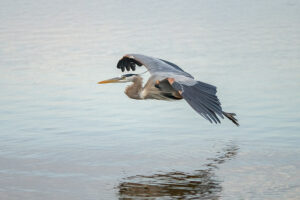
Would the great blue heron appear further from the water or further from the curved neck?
the water

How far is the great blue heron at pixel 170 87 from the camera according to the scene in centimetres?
726

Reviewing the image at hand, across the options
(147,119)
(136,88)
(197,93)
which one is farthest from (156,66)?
(197,93)

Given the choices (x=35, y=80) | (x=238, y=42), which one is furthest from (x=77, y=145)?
(x=238, y=42)

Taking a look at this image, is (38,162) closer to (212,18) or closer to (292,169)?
(292,169)

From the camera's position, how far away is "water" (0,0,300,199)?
7.29 metres

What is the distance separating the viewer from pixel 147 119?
9.88m

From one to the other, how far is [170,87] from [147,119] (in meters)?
1.05

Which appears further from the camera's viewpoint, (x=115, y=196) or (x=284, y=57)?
(x=284, y=57)

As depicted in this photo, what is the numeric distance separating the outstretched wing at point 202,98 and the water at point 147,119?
0.77 metres

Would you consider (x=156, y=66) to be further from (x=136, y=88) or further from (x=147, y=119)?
(x=147, y=119)

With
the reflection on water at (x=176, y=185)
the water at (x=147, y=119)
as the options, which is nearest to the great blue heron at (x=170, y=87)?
the water at (x=147, y=119)

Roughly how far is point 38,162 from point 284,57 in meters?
6.95

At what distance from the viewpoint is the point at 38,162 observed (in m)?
8.12

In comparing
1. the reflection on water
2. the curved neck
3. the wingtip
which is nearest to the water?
the reflection on water
